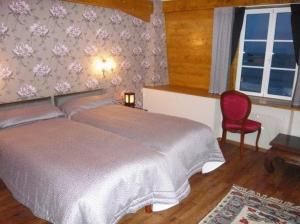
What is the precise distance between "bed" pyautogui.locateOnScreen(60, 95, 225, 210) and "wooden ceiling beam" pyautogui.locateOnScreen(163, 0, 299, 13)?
2.21 m

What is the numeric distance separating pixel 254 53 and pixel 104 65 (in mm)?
2553

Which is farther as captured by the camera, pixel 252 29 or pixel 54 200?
pixel 252 29

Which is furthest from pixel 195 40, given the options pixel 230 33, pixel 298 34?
pixel 298 34

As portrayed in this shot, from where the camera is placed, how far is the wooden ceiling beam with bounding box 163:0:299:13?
3965mm

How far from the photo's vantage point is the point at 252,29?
4414mm

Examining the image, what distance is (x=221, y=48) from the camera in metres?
4.48

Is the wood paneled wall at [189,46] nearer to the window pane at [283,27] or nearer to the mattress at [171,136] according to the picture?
the window pane at [283,27]

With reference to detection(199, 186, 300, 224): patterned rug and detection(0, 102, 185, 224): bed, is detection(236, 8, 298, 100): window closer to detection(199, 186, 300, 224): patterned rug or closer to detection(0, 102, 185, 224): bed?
detection(199, 186, 300, 224): patterned rug

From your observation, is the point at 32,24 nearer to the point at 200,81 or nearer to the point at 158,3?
the point at 158,3

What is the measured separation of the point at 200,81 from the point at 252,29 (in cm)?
127

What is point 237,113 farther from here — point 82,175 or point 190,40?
point 82,175

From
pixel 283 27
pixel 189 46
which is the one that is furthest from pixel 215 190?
pixel 189 46

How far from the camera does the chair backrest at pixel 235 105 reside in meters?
3.73

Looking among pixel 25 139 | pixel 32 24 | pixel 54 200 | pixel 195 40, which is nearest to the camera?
pixel 54 200
